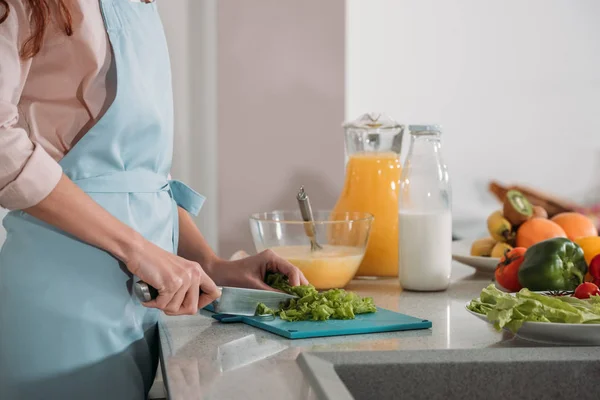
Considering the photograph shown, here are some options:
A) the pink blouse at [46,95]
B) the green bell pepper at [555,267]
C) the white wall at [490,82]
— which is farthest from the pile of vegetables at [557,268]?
the white wall at [490,82]

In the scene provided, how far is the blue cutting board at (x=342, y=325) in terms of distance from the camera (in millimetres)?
1191

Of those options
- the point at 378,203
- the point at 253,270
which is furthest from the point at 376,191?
the point at 253,270

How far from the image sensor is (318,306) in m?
1.27

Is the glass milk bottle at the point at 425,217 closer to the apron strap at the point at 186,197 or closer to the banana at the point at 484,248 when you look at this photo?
the banana at the point at 484,248

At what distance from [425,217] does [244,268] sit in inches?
14.1

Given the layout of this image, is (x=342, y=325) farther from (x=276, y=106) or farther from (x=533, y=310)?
(x=276, y=106)

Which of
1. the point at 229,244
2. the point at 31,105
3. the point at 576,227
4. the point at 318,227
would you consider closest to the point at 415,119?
the point at 229,244

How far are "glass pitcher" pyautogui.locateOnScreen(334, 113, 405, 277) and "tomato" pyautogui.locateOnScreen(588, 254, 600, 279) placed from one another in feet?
1.43

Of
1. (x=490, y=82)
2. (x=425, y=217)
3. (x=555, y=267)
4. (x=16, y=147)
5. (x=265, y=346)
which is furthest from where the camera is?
(x=490, y=82)

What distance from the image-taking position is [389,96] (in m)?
3.16

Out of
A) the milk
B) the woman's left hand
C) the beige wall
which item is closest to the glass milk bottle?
the milk

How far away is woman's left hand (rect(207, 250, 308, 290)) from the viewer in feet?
4.69

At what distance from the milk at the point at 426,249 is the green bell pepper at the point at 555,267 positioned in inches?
6.6

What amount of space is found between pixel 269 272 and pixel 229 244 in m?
0.91
